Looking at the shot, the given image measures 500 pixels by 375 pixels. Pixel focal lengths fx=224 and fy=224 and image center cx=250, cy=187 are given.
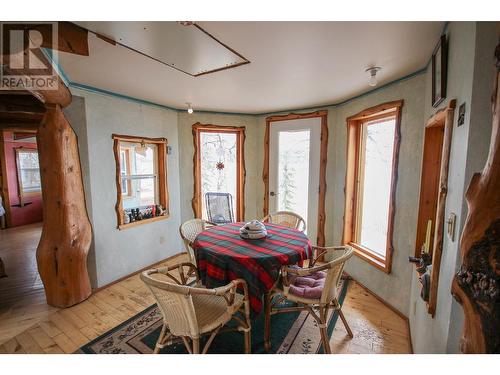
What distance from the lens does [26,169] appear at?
5.43 meters

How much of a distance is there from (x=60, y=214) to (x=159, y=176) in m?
1.31

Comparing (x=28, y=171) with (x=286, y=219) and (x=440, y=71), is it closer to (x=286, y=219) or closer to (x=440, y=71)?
(x=286, y=219)

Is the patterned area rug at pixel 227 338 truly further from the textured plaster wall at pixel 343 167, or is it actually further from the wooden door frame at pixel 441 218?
the wooden door frame at pixel 441 218

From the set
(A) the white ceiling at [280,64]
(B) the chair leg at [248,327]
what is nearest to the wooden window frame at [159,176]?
(A) the white ceiling at [280,64]

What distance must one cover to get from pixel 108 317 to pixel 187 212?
1.73 metres

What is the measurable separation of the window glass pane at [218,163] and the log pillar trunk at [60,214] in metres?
1.71

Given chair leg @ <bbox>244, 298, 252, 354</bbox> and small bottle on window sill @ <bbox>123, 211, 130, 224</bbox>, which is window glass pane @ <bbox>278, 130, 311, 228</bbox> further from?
small bottle on window sill @ <bbox>123, 211, 130, 224</bbox>

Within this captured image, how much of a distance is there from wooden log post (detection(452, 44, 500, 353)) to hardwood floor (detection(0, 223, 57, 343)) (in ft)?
9.93

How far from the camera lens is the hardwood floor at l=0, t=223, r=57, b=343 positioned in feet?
6.63

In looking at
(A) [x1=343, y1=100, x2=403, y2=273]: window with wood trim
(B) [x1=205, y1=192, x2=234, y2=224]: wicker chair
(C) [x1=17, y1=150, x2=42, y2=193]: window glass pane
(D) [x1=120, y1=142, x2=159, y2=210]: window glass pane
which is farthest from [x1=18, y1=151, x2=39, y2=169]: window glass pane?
(A) [x1=343, y1=100, x2=403, y2=273]: window with wood trim

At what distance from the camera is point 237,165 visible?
3.73 meters

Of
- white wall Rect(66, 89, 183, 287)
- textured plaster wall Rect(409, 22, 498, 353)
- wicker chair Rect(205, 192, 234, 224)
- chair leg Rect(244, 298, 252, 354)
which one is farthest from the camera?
wicker chair Rect(205, 192, 234, 224)
